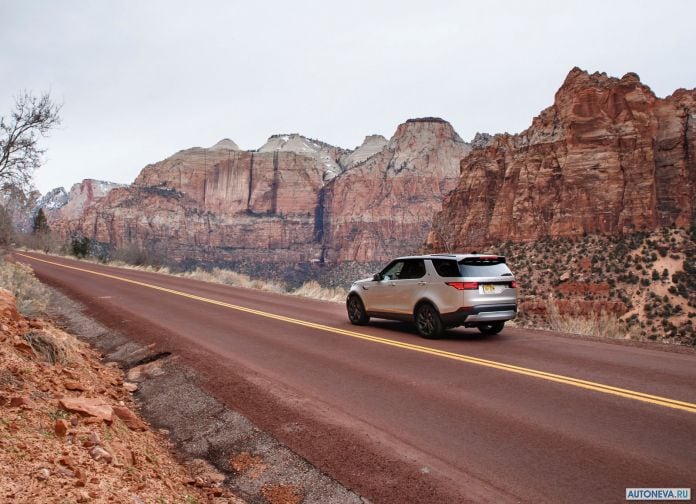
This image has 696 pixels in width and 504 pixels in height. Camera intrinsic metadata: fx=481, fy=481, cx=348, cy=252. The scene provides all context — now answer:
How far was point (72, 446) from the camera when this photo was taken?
349cm

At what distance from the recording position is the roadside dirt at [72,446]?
2.86 m

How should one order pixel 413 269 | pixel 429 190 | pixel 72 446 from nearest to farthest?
pixel 72 446 < pixel 413 269 < pixel 429 190

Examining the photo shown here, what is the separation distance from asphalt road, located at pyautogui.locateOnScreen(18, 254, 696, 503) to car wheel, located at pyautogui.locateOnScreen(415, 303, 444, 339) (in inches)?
11.0

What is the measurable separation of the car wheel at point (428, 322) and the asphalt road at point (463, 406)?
11.0 inches

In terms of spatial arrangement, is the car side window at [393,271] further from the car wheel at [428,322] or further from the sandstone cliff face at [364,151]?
the sandstone cliff face at [364,151]

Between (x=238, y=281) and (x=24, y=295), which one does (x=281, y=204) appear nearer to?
(x=238, y=281)

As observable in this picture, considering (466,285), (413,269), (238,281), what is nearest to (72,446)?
(466,285)

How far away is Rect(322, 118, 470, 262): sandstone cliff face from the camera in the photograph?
146750 millimetres

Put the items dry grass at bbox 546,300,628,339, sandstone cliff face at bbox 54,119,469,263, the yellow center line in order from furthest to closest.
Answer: sandstone cliff face at bbox 54,119,469,263 < dry grass at bbox 546,300,628,339 < the yellow center line

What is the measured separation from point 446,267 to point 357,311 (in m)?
3.03

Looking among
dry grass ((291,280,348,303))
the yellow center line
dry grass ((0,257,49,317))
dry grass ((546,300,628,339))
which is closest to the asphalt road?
the yellow center line

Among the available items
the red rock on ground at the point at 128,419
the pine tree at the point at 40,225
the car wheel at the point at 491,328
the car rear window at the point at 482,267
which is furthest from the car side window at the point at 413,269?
the pine tree at the point at 40,225

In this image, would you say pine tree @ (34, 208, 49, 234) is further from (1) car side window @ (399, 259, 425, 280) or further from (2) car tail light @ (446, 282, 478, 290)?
(2) car tail light @ (446, 282, 478, 290)

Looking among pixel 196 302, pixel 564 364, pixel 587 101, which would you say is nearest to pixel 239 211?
pixel 587 101
